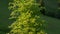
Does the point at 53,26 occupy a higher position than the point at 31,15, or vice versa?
the point at 31,15

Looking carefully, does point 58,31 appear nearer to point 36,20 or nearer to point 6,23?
point 6,23

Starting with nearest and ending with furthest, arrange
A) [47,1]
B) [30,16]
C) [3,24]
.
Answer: [30,16]
[3,24]
[47,1]

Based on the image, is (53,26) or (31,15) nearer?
(31,15)

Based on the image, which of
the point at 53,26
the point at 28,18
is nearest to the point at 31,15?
the point at 28,18

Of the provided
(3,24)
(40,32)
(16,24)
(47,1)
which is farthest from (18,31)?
(47,1)

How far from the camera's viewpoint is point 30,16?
618 cm

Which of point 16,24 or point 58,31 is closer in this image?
point 16,24

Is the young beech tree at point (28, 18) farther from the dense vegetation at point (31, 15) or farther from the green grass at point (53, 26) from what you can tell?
the green grass at point (53, 26)

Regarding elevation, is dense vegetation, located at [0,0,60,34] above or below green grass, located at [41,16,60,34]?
above

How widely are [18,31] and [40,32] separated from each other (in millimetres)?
635

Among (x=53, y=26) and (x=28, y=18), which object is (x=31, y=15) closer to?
(x=28, y=18)

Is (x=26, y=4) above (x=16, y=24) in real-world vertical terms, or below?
above

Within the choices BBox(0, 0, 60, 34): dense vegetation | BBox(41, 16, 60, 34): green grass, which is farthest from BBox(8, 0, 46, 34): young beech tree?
BBox(41, 16, 60, 34): green grass

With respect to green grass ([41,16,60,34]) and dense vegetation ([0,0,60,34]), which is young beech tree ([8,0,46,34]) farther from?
green grass ([41,16,60,34])
